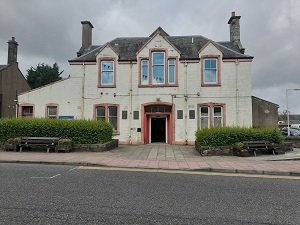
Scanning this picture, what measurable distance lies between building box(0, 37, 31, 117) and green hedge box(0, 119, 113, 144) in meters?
18.0

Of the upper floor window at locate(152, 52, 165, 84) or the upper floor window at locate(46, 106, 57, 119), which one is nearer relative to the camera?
the upper floor window at locate(152, 52, 165, 84)

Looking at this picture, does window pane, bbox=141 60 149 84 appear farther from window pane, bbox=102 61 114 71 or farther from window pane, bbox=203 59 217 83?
window pane, bbox=203 59 217 83

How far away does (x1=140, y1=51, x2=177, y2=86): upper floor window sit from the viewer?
79.2 feet

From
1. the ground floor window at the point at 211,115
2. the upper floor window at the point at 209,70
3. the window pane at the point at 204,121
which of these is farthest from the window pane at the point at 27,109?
the upper floor window at the point at 209,70

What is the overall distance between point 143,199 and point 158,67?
18494mm

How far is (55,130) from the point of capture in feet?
57.5

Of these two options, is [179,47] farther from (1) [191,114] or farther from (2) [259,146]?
(2) [259,146]

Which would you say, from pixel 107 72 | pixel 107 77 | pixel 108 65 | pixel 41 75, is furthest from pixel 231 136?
pixel 41 75

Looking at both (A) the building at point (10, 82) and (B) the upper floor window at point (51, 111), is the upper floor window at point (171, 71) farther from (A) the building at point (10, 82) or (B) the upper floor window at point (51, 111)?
(A) the building at point (10, 82)

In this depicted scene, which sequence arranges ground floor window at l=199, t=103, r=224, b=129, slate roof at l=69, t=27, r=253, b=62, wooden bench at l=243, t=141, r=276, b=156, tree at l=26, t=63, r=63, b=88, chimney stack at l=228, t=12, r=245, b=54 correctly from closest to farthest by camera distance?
wooden bench at l=243, t=141, r=276, b=156 < ground floor window at l=199, t=103, r=224, b=129 < slate roof at l=69, t=27, r=253, b=62 < chimney stack at l=228, t=12, r=245, b=54 < tree at l=26, t=63, r=63, b=88

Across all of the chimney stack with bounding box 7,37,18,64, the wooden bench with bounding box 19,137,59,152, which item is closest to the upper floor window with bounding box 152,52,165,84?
the wooden bench with bounding box 19,137,59,152

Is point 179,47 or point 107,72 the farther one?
point 179,47

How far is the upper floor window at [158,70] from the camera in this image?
79.2 ft

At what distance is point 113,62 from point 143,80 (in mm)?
2992
